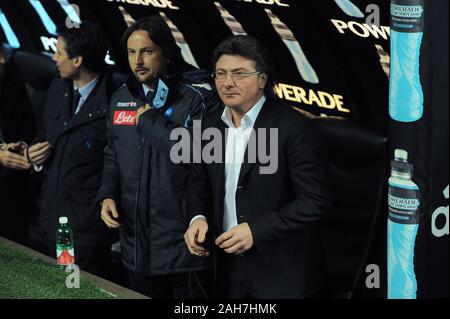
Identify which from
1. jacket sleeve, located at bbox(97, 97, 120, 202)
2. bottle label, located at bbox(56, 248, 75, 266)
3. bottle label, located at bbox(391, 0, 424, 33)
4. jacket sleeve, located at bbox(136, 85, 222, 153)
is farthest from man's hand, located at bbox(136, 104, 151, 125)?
bottle label, located at bbox(391, 0, 424, 33)

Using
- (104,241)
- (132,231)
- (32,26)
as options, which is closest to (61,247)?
(132,231)

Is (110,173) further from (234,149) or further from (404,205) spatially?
(404,205)

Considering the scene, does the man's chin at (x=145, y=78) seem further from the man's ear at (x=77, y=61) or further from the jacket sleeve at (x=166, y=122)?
the man's ear at (x=77, y=61)

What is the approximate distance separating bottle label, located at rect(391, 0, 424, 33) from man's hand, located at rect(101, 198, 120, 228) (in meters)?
1.57

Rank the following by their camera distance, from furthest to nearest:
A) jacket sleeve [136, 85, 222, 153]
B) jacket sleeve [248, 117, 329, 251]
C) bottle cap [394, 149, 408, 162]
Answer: jacket sleeve [136, 85, 222, 153] → jacket sleeve [248, 117, 329, 251] → bottle cap [394, 149, 408, 162]

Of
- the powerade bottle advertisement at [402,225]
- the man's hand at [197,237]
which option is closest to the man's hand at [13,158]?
the man's hand at [197,237]

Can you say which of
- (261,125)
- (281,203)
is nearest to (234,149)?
(261,125)

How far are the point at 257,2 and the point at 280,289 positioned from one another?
1.98 meters

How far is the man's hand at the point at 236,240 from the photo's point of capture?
3.80m

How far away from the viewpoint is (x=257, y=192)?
12.9ft

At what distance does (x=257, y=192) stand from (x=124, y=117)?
2.76ft

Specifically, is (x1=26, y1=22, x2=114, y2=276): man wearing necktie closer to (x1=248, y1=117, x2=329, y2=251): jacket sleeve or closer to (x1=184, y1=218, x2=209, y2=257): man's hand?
(x1=184, y1=218, x2=209, y2=257): man's hand

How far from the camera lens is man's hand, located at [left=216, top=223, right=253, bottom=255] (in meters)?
3.80
